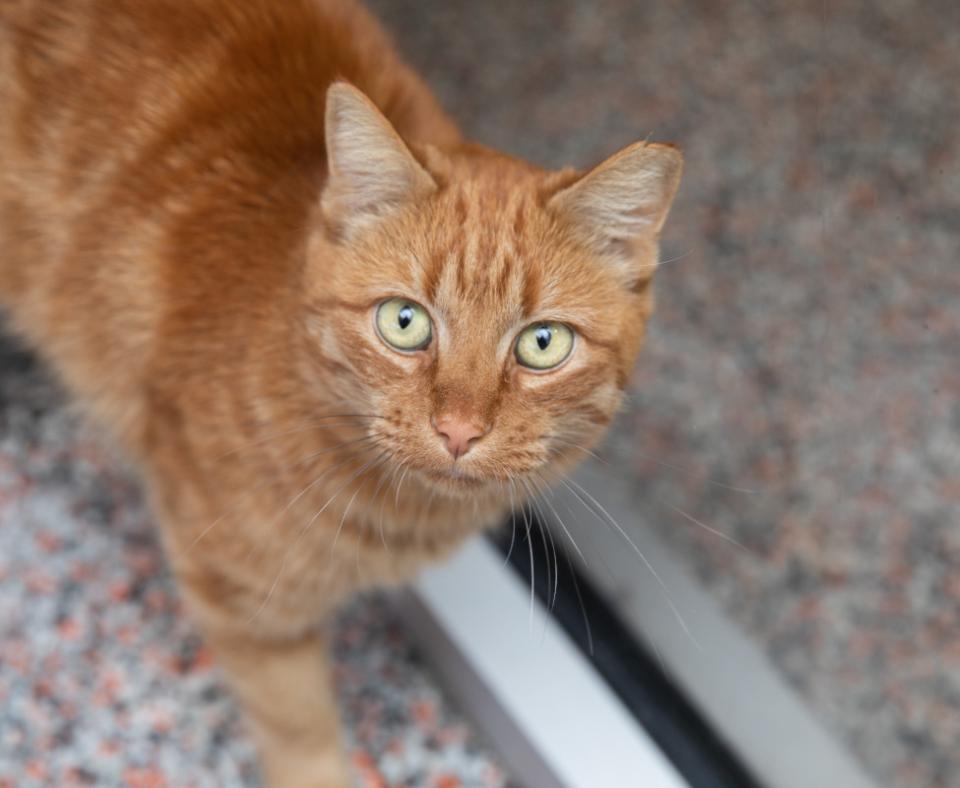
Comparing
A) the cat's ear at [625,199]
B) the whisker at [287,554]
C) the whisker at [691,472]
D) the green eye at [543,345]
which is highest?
the cat's ear at [625,199]

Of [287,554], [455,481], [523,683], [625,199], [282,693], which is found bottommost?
[282,693]

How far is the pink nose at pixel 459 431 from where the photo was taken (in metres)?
1.01

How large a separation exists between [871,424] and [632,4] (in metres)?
0.75

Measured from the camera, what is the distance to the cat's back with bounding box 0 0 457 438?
50.8 inches

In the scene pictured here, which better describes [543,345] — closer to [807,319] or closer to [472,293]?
[472,293]

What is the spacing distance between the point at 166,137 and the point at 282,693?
690 millimetres

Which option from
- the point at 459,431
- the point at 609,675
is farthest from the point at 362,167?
the point at 609,675

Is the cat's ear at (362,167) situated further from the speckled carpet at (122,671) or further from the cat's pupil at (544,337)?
the speckled carpet at (122,671)

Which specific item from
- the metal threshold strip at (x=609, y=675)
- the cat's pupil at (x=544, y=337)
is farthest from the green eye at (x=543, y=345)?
the metal threshold strip at (x=609, y=675)

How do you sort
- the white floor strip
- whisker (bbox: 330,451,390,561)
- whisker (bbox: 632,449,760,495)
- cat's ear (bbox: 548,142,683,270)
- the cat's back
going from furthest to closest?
whisker (bbox: 632,449,760,495), the white floor strip, the cat's back, whisker (bbox: 330,451,390,561), cat's ear (bbox: 548,142,683,270)

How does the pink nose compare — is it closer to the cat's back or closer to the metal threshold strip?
the cat's back

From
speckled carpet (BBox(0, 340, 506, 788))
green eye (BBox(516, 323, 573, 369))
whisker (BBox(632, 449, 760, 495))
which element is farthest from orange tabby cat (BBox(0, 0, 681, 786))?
whisker (BBox(632, 449, 760, 495))

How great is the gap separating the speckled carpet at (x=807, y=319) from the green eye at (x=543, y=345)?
387 millimetres

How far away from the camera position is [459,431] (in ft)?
3.30
